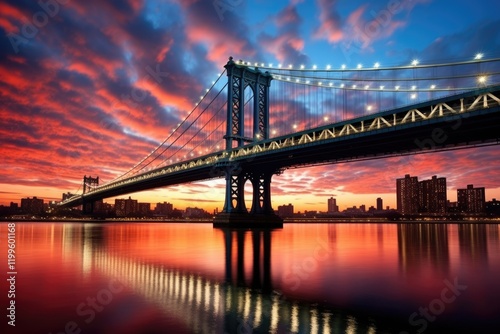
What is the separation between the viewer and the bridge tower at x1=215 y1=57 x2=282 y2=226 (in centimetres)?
6581

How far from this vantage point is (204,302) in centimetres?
1105

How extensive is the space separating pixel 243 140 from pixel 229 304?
58.4 meters

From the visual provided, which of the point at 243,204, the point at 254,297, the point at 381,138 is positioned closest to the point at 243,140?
the point at 243,204

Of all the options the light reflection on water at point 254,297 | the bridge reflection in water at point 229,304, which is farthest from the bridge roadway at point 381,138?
the bridge reflection in water at point 229,304

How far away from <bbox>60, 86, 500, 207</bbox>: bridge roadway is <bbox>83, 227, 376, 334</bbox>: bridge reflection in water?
2895 cm

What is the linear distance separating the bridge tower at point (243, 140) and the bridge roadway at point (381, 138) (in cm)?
166

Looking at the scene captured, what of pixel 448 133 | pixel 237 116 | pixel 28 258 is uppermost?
pixel 237 116

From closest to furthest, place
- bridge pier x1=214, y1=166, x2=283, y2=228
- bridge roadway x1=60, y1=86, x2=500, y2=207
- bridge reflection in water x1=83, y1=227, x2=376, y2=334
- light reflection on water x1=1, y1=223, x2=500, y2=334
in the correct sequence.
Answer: bridge reflection in water x1=83, y1=227, x2=376, y2=334 < light reflection on water x1=1, y1=223, x2=500, y2=334 < bridge roadway x1=60, y1=86, x2=500, y2=207 < bridge pier x1=214, y1=166, x2=283, y2=228

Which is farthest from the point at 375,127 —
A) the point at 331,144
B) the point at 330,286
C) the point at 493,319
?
the point at 493,319

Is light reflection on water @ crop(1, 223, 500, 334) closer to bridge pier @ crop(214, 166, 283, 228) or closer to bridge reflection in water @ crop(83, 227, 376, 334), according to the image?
bridge reflection in water @ crop(83, 227, 376, 334)

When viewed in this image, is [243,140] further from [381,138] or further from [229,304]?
[229,304]

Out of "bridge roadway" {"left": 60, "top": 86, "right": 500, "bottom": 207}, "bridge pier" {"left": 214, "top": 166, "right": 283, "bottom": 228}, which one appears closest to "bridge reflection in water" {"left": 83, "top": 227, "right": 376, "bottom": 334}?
"bridge roadway" {"left": 60, "top": 86, "right": 500, "bottom": 207}

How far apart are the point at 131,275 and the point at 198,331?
8554 millimetres

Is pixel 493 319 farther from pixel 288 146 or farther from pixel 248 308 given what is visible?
pixel 288 146
